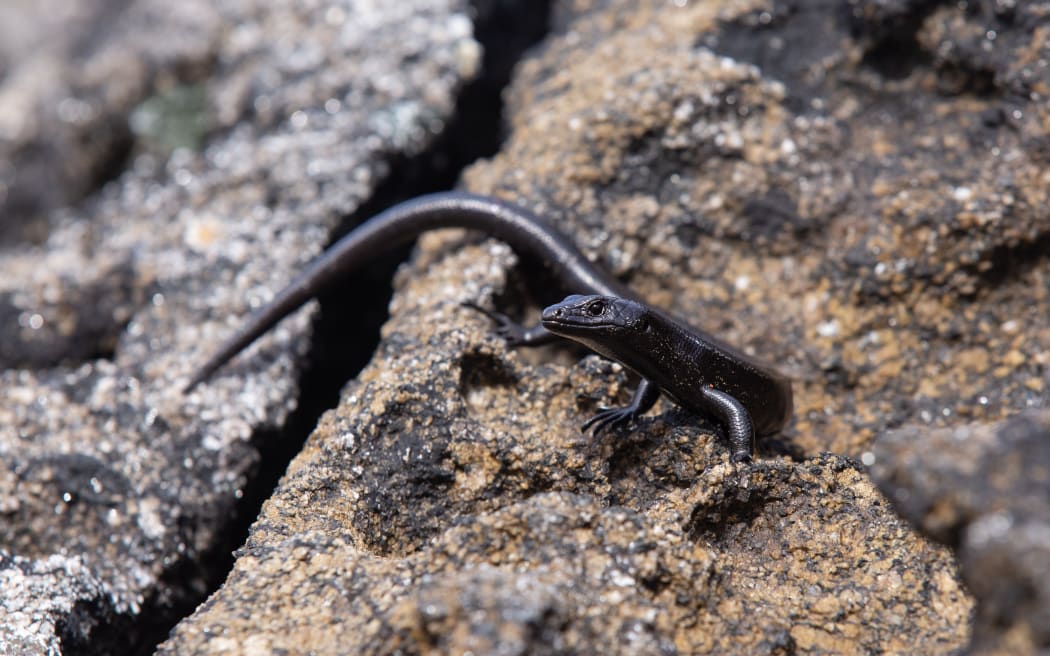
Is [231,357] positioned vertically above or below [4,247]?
above

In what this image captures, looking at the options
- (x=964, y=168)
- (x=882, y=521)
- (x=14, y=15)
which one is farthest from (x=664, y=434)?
(x=14, y=15)

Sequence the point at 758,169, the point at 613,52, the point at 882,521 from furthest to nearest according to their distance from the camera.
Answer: the point at 613,52 < the point at 758,169 < the point at 882,521

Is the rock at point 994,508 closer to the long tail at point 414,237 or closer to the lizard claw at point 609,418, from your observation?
the lizard claw at point 609,418

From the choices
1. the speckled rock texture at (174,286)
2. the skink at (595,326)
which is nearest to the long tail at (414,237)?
the skink at (595,326)

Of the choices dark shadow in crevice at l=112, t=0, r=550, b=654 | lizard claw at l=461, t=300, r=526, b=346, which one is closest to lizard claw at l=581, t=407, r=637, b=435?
lizard claw at l=461, t=300, r=526, b=346

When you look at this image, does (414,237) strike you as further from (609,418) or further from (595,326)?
(609,418)

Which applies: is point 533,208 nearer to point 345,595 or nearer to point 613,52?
point 613,52
